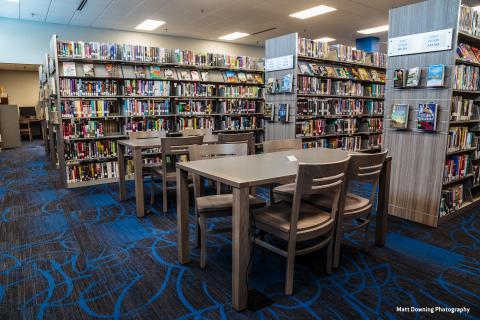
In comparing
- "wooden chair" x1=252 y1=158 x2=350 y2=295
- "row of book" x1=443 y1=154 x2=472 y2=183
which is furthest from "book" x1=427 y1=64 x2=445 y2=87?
"wooden chair" x1=252 y1=158 x2=350 y2=295

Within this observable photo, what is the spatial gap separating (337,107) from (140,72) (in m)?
3.51

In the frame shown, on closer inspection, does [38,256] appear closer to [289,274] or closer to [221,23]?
[289,274]

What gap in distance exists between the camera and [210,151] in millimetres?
2822

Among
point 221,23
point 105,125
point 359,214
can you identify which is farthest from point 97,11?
point 359,214

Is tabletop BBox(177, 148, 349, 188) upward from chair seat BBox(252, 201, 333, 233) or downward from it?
upward

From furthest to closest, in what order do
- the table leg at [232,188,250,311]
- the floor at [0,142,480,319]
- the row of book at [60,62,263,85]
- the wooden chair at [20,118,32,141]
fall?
1. the wooden chair at [20,118,32,141]
2. the row of book at [60,62,263,85]
3. the floor at [0,142,480,319]
4. the table leg at [232,188,250,311]

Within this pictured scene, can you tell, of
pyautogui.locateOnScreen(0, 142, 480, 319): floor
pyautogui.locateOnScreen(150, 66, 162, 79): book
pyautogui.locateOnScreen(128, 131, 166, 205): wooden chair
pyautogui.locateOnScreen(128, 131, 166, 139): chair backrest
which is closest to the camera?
pyautogui.locateOnScreen(0, 142, 480, 319): floor

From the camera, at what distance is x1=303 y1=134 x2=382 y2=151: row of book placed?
580 centimetres

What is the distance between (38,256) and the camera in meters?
2.69

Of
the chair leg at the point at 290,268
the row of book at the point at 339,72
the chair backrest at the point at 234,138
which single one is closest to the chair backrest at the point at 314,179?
the chair leg at the point at 290,268

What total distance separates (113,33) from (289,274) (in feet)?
31.2

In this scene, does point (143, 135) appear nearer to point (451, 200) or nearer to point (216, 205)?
point (216, 205)

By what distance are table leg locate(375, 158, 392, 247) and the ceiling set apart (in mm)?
5370

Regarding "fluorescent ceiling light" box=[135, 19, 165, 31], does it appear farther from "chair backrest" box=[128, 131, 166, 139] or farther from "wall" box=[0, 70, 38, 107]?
"wall" box=[0, 70, 38, 107]
